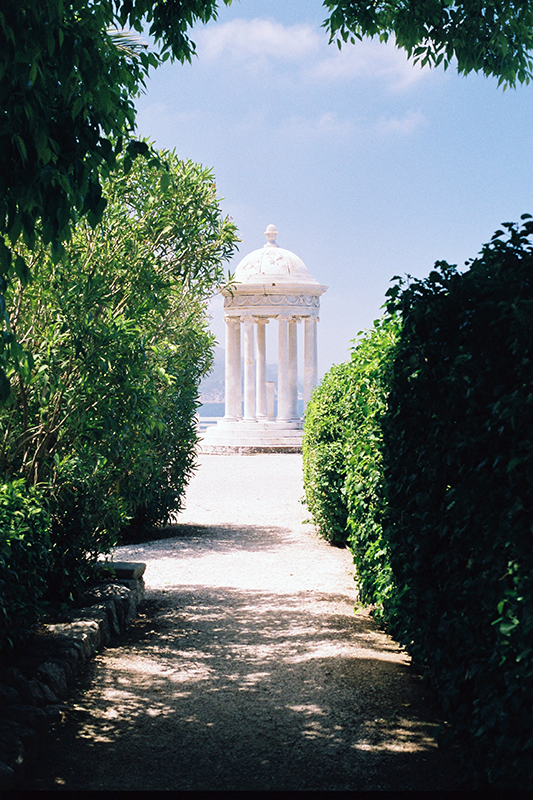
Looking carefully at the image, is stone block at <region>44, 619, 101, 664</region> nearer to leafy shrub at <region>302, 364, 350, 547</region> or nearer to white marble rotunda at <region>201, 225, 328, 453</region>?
leafy shrub at <region>302, 364, 350, 547</region>

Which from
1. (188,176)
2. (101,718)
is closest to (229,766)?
(101,718)

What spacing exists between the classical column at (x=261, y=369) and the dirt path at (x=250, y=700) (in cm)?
2491

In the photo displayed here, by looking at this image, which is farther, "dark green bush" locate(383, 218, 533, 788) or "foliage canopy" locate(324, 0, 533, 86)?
"foliage canopy" locate(324, 0, 533, 86)

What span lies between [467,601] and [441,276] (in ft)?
6.05

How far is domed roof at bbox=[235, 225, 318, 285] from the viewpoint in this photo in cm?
3241

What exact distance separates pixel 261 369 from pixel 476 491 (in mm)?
32375

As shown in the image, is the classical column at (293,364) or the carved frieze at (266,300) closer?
the carved frieze at (266,300)

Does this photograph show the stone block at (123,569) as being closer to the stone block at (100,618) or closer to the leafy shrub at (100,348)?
the leafy shrub at (100,348)

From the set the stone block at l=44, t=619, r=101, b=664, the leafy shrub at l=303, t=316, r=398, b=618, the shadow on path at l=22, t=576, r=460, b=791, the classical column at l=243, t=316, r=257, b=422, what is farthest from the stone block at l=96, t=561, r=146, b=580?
the classical column at l=243, t=316, r=257, b=422

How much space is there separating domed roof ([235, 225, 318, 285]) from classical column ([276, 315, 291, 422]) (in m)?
1.85

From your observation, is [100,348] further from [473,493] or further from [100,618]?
[473,493]

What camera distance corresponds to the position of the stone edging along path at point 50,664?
429 centimetres

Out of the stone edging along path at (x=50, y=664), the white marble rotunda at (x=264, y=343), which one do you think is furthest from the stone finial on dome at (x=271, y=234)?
the stone edging along path at (x=50, y=664)

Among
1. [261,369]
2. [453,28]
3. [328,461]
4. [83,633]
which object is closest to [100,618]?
[83,633]
